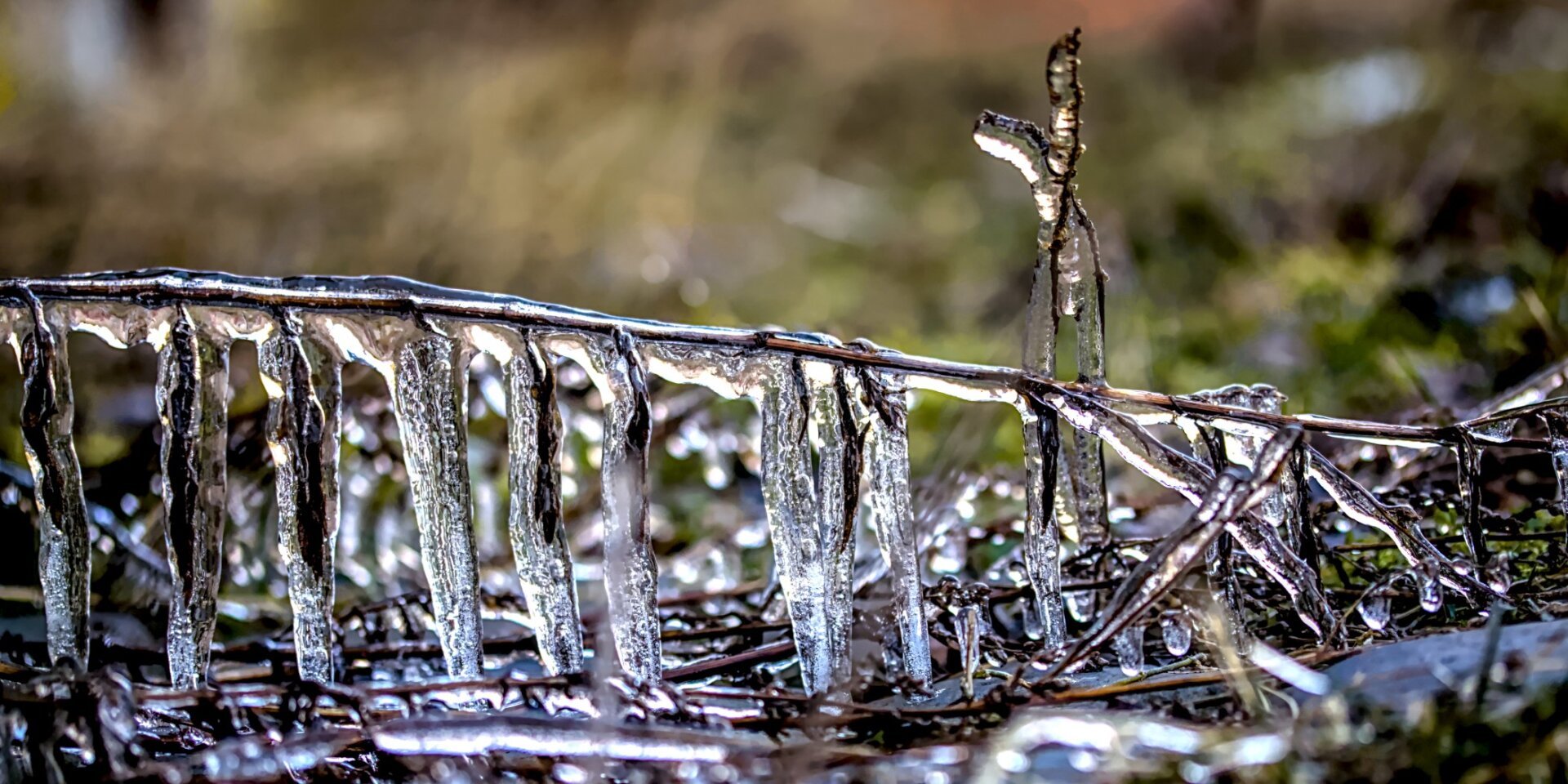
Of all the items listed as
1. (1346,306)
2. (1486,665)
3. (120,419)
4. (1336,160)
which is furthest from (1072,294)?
(1336,160)

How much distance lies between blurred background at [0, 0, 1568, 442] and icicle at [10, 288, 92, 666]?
203cm

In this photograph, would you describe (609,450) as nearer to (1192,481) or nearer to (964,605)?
(964,605)

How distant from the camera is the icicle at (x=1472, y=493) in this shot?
112 centimetres

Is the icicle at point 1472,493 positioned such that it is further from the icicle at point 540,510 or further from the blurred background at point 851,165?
the blurred background at point 851,165

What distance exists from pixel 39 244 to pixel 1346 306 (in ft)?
12.5

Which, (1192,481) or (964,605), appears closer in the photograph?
(1192,481)

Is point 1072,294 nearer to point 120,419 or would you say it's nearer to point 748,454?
point 748,454

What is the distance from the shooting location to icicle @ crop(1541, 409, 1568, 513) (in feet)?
3.80

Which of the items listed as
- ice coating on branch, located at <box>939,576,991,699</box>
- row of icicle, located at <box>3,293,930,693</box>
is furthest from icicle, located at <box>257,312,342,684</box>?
ice coating on branch, located at <box>939,576,991,699</box>

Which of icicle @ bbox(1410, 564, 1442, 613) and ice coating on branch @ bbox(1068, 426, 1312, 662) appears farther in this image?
icicle @ bbox(1410, 564, 1442, 613)

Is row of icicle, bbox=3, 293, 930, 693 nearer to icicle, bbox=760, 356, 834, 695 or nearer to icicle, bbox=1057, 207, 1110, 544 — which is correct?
icicle, bbox=760, 356, 834, 695

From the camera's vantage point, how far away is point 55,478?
1.18m

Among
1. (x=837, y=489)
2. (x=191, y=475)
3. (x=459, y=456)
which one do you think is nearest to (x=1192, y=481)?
(x=837, y=489)

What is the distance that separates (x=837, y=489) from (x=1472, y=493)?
66 cm
